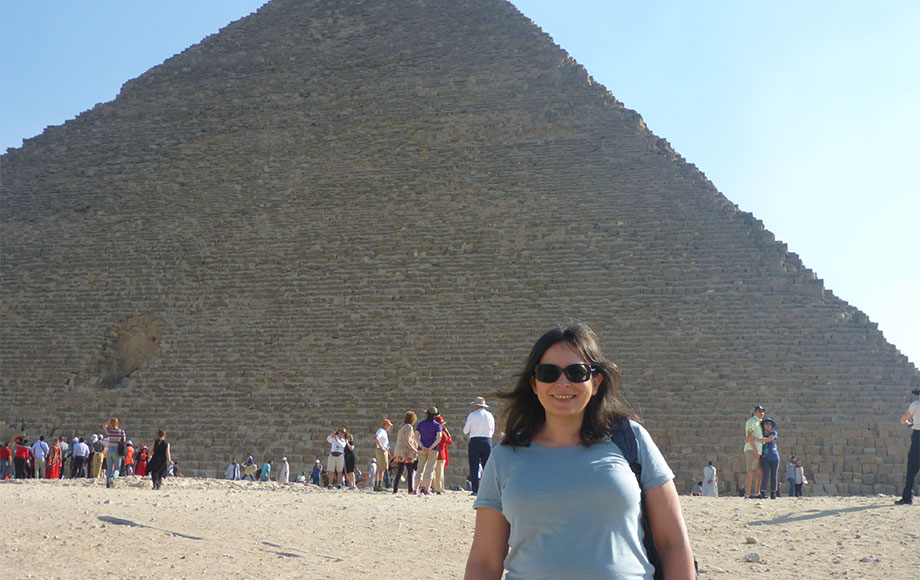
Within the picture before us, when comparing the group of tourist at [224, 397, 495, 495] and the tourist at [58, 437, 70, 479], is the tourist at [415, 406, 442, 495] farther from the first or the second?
the tourist at [58, 437, 70, 479]

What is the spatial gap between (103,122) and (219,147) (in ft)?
15.5

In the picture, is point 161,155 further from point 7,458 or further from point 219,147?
point 7,458

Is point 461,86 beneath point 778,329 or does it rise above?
above

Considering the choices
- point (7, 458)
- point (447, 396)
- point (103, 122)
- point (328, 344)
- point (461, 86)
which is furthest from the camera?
point (103, 122)

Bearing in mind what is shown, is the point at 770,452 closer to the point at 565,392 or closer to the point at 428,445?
the point at 428,445

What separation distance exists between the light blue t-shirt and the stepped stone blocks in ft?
41.6

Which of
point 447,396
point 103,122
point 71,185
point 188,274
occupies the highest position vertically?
point 103,122

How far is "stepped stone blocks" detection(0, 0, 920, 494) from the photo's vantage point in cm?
1585

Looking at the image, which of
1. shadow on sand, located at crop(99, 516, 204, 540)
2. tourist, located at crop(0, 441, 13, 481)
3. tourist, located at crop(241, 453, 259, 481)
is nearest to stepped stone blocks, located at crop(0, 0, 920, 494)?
tourist, located at crop(241, 453, 259, 481)

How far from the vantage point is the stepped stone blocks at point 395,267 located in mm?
15852

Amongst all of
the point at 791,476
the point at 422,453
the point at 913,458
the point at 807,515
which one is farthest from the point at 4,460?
the point at 913,458

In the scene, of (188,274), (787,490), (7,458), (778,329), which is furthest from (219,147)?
(787,490)

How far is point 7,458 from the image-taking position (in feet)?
50.3

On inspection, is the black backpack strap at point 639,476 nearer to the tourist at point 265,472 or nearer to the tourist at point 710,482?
the tourist at point 710,482
